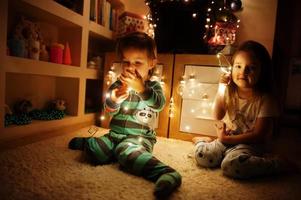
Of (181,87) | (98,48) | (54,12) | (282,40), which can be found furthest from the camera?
(98,48)

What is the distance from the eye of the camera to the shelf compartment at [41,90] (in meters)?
1.19

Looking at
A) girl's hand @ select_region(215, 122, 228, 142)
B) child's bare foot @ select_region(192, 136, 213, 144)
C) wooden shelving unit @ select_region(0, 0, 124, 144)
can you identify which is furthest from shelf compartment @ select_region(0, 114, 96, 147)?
girl's hand @ select_region(215, 122, 228, 142)

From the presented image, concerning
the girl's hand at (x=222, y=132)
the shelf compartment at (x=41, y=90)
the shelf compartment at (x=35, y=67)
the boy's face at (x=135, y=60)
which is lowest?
the girl's hand at (x=222, y=132)

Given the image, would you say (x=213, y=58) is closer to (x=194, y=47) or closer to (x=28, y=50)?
(x=194, y=47)

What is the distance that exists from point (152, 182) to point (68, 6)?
1.03m

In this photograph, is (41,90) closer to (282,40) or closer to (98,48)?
(98,48)

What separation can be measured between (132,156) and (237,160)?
354 mm

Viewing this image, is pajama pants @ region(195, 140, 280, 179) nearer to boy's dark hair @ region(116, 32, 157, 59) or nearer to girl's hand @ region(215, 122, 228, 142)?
girl's hand @ region(215, 122, 228, 142)

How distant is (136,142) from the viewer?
0.92 m

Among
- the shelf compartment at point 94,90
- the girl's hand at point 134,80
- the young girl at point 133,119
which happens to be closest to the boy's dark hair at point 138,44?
the young girl at point 133,119

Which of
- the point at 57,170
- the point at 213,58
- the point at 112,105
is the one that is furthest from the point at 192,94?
the point at 57,170

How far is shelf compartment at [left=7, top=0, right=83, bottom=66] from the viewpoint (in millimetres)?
1071

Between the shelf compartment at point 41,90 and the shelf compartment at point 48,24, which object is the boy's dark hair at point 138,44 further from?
the shelf compartment at point 41,90

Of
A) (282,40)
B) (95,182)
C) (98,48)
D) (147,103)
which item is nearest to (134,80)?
(147,103)
